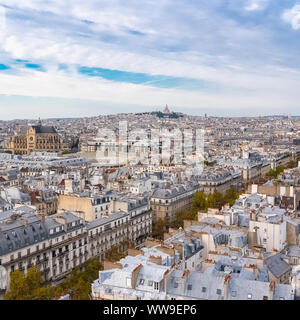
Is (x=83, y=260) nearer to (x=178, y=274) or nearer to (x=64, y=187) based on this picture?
(x=178, y=274)

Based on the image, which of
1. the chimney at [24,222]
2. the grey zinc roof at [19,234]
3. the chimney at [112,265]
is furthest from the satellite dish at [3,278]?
the chimney at [112,265]

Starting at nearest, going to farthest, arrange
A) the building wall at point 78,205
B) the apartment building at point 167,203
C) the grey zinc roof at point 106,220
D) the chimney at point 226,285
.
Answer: the chimney at point 226,285 < the grey zinc roof at point 106,220 < the building wall at point 78,205 < the apartment building at point 167,203

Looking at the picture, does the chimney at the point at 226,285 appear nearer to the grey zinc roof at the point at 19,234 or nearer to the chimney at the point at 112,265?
the chimney at the point at 112,265

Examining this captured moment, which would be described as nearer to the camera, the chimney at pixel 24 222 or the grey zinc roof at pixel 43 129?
the chimney at pixel 24 222

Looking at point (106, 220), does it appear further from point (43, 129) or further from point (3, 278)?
point (43, 129)

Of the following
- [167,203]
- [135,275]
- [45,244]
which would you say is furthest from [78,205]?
[135,275]

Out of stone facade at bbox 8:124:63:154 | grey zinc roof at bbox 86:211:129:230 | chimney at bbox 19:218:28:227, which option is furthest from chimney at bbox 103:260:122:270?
stone facade at bbox 8:124:63:154
